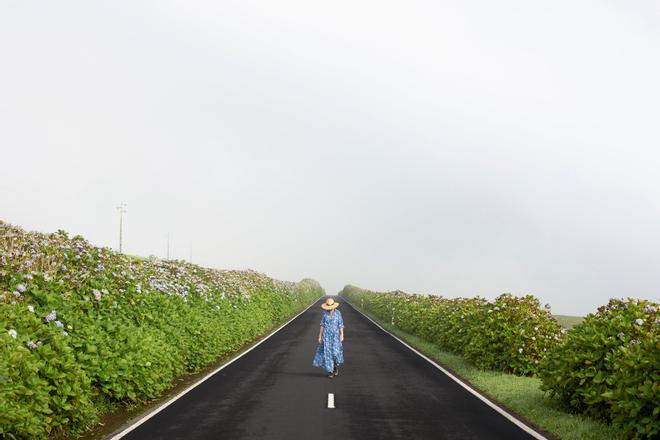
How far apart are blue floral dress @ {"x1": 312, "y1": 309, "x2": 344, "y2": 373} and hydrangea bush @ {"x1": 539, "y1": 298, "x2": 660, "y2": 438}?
5.97 metres

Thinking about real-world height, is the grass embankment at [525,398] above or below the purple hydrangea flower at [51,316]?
below

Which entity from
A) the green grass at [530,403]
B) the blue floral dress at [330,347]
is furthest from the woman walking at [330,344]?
the green grass at [530,403]

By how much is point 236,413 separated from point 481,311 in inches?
471

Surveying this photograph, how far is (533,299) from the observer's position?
19.6 metres

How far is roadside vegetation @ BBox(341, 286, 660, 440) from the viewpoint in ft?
29.6

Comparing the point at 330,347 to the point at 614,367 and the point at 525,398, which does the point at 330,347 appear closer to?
the point at 525,398

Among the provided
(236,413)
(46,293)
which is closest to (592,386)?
(236,413)

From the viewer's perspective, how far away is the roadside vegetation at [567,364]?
903cm

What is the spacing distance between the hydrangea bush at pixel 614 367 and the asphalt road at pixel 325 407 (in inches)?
63.6

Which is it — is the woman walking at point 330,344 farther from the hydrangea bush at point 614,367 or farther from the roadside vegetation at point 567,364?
the hydrangea bush at point 614,367

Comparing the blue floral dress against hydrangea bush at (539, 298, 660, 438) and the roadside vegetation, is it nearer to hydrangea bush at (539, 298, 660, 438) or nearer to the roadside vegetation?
the roadside vegetation

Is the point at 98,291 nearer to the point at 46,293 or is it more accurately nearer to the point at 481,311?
the point at 46,293

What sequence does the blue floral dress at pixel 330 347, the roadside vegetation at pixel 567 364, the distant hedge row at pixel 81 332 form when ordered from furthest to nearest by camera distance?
1. the blue floral dress at pixel 330 347
2. the roadside vegetation at pixel 567 364
3. the distant hedge row at pixel 81 332

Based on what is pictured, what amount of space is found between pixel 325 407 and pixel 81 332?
4.90 m
